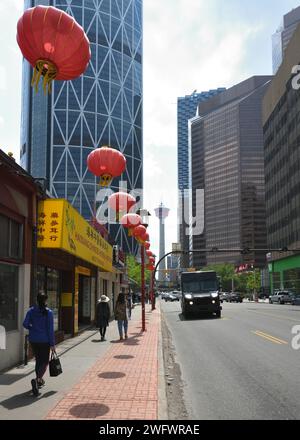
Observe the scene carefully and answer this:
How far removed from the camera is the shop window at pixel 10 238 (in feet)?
34.2

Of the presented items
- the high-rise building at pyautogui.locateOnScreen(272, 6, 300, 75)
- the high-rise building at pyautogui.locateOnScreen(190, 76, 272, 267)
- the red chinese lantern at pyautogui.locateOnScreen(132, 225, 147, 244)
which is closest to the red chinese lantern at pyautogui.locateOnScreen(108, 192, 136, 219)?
the red chinese lantern at pyautogui.locateOnScreen(132, 225, 147, 244)

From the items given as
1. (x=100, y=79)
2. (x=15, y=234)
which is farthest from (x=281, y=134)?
(x=15, y=234)

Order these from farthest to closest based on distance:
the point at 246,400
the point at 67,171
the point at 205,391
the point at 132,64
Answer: the point at 132,64
the point at 67,171
the point at 205,391
the point at 246,400

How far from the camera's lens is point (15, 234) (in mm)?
11273

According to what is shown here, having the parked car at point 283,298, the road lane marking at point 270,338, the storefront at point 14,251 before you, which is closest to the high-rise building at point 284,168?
the parked car at point 283,298

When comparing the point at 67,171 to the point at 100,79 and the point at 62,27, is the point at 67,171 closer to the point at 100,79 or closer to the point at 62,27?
the point at 100,79

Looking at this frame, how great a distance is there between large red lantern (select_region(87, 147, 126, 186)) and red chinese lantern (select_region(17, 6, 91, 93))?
4728 millimetres

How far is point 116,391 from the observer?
812 cm

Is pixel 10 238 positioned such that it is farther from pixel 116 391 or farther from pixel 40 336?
pixel 116 391

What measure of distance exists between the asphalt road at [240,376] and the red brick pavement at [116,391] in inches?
28.0

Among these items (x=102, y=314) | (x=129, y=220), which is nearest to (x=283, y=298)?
(x=129, y=220)

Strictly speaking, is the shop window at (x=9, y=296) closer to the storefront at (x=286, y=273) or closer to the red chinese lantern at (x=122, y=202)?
the red chinese lantern at (x=122, y=202)

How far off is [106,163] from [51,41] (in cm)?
549
